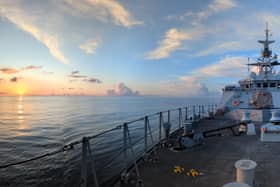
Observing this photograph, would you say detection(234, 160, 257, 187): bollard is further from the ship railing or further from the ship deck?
the ship railing

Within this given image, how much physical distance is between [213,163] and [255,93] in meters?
11.2

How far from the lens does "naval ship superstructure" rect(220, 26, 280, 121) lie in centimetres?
1270

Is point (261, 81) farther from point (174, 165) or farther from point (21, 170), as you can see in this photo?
point (21, 170)

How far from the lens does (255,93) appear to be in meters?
13.9

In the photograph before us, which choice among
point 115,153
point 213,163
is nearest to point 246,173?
point 213,163

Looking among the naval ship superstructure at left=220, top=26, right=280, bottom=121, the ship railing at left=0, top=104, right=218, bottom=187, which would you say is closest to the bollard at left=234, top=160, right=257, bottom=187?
the ship railing at left=0, top=104, right=218, bottom=187

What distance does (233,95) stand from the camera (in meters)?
14.8

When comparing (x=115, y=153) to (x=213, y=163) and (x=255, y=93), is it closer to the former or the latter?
(x=213, y=163)

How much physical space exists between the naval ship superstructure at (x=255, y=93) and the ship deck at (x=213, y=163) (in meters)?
6.53

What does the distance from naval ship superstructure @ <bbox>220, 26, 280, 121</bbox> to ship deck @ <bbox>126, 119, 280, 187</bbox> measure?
6.53 metres

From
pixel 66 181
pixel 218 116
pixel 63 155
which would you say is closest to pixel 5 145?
pixel 63 155

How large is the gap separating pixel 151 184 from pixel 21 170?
21.9 ft

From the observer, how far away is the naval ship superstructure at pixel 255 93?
41.7 feet

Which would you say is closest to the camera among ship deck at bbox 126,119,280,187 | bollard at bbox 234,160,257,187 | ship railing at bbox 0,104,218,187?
ship railing at bbox 0,104,218,187
